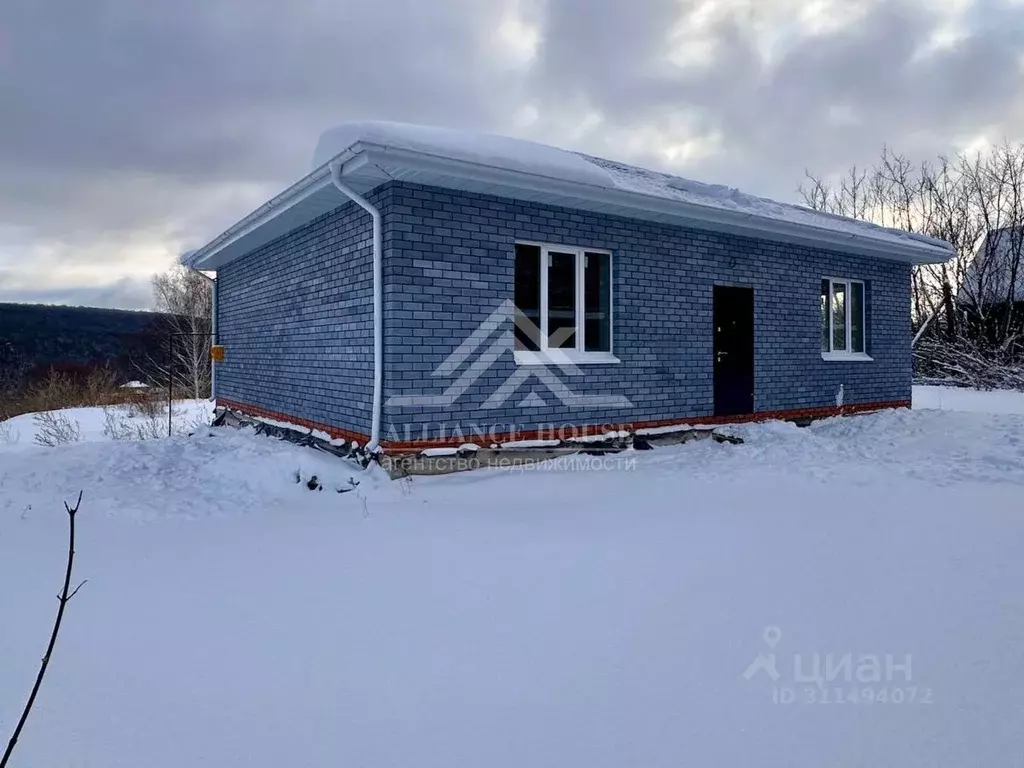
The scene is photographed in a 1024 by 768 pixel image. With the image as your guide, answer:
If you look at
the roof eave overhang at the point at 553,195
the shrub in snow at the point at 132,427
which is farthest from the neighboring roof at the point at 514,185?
the shrub in snow at the point at 132,427

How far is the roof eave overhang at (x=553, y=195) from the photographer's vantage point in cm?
529

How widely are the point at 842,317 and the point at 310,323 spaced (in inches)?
318

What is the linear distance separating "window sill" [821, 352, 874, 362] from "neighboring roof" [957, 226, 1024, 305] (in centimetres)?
1135

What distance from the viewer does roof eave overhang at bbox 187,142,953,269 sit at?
5.29m

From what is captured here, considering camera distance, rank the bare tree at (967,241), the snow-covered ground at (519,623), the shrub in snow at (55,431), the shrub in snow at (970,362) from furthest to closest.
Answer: the bare tree at (967,241) → the shrub in snow at (970,362) → the shrub in snow at (55,431) → the snow-covered ground at (519,623)

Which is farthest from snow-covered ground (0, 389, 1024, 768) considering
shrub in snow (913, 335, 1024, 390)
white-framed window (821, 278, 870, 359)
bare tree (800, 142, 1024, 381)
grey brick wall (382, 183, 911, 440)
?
bare tree (800, 142, 1024, 381)

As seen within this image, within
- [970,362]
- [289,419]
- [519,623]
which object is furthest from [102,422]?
[970,362]

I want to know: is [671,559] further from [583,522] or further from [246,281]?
[246,281]

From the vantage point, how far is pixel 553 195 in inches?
247

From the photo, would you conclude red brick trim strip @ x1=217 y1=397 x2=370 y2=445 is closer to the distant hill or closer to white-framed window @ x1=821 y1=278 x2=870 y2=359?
white-framed window @ x1=821 y1=278 x2=870 y2=359

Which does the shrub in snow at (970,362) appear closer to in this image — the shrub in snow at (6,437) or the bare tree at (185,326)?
the shrub in snow at (6,437)

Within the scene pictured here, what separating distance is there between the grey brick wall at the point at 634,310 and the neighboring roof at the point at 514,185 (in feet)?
0.80

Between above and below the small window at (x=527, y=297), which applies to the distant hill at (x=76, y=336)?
above

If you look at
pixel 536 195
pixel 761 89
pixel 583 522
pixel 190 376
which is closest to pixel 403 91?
pixel 536 195
